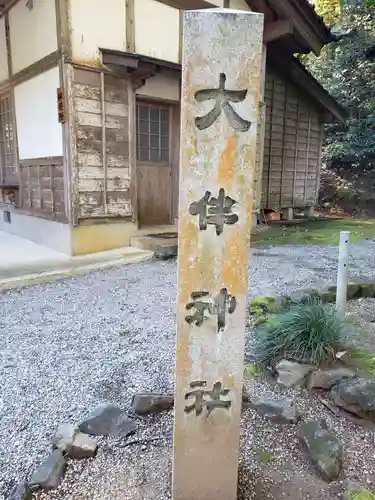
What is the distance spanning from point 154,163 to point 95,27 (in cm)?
224

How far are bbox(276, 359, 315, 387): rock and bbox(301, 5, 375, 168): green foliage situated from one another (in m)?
10.7

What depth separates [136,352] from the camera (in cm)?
284

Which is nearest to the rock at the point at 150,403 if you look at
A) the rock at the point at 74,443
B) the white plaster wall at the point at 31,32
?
the rock at the point at 74,443

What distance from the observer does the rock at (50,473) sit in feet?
5.39

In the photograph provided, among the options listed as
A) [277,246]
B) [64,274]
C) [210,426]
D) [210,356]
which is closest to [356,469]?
[210,426]

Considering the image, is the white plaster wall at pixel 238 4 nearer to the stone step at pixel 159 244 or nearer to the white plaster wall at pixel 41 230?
the stone step at pixel 159 244

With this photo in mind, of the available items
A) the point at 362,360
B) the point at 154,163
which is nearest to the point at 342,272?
the point at 362,360

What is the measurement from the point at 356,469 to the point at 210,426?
0.82 m

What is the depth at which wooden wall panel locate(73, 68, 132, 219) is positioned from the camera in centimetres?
551

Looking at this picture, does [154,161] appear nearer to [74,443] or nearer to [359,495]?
[74,443]

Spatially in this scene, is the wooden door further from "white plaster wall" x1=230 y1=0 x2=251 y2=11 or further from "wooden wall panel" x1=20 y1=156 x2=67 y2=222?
"white plaster wall" x1=230 y1=0 x2=251 y2=11

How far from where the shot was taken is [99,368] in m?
2.61

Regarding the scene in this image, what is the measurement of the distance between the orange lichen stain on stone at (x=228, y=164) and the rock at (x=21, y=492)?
1498 millimetres

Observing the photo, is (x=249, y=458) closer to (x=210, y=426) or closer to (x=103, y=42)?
(x=210, y=426)
